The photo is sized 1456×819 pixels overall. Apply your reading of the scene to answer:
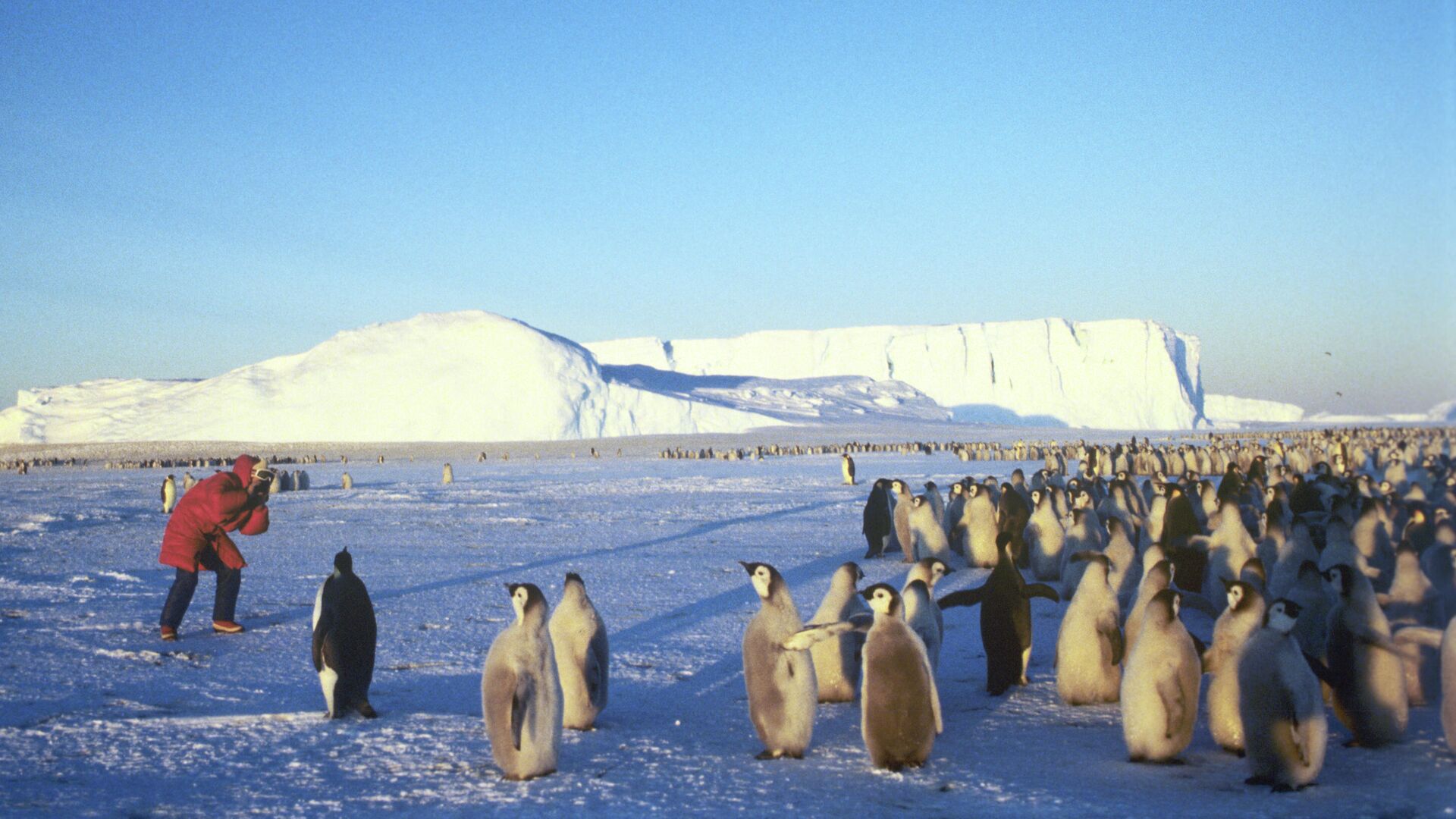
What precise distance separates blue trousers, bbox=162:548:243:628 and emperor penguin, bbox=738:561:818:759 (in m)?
Result: 4.13

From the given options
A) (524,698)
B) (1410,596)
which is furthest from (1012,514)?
(524,698)

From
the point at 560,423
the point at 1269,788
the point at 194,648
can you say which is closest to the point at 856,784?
the point at 1269,788

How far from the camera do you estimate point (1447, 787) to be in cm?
376

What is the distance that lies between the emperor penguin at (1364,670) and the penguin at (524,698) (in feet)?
9.88

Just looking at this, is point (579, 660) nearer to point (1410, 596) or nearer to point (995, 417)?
point (1410, 596)

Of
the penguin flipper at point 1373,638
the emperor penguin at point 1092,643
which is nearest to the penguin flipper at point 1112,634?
the emperor penguin at point 1092,643

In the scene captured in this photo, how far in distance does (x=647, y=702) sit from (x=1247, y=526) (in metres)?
6.22

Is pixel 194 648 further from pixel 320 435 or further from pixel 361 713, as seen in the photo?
pixel 320 435

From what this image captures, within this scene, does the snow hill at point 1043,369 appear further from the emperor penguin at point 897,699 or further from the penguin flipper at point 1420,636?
the emperor penguin at point 897,699

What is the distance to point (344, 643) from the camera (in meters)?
5.05

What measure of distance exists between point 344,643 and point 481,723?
0.74 meters

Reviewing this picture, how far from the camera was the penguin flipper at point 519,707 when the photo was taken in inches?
161

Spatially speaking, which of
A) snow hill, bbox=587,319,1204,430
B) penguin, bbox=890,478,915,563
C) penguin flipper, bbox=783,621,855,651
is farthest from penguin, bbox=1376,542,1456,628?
snow hill, bbox=587,319,1204,430

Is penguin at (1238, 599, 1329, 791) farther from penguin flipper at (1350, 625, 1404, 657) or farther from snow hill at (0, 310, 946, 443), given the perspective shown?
snow hill at (0, 310, 946, 443)
